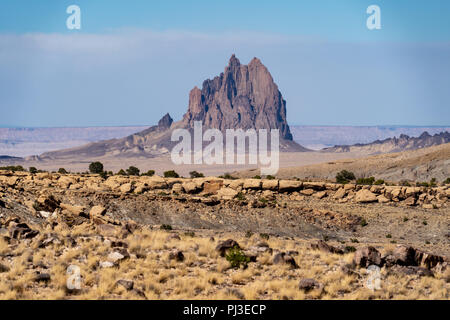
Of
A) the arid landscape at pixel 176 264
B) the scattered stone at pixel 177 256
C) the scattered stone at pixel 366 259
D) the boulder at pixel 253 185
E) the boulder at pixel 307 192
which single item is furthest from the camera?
the boulder at pixel 307 192

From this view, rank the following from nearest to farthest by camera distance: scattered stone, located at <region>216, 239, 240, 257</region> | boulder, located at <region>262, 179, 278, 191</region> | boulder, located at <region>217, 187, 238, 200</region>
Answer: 1. scattered stone, located at <region>216, 239, 240, 257</region>
2. boulder, located at <region>217, 187, 238, 200</region>
3. boulder, located at <region>262, 179, 278, 191</region>

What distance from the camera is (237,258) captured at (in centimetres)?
1730

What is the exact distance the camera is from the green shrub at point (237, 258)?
17.1 metres

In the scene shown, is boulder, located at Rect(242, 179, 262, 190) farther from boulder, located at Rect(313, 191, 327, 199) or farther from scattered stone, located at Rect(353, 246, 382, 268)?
scattered stone, located at Rect(353, 246, 382, 268)

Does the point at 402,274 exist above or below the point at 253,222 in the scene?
above

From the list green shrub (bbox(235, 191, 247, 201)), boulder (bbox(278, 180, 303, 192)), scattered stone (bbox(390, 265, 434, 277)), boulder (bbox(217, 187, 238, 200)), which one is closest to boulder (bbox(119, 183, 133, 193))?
boulder (bbox(217, 187, 238, 200))

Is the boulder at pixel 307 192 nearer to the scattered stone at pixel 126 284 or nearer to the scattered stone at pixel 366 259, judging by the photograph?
the scattered stone at pixel 366 259

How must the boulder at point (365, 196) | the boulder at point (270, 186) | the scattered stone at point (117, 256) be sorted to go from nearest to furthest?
1. the scattered stone at point (117, 256)
2. the boulder at point (365, 196)
3. the boulder at point (270, 186)

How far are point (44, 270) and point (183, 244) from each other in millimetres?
5450

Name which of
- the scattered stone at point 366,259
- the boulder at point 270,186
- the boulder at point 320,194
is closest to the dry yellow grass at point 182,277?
the scattered stone at point 366,259

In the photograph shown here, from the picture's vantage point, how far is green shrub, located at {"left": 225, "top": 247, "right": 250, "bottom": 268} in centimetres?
1706
